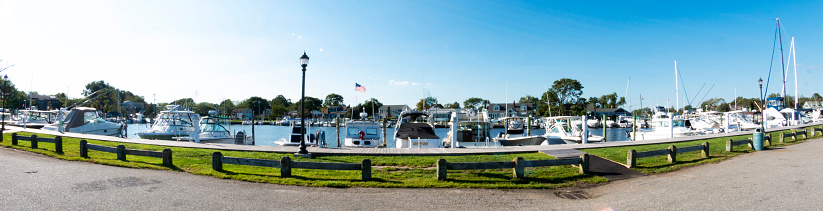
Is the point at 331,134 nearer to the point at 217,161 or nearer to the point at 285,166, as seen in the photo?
the point at 217,161

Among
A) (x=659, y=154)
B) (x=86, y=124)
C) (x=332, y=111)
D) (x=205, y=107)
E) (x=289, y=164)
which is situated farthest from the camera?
(x=205, y=107)

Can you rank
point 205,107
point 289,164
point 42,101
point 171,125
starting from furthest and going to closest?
point 205,107, point 42,101, point 171,125, point 289,164

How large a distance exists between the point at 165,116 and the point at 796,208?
38364 mm

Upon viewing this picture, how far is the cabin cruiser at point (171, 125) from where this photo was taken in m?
29.9

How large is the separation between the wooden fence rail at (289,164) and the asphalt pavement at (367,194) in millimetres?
786

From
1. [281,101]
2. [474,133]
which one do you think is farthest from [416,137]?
[281,101]

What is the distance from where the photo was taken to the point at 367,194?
905cm

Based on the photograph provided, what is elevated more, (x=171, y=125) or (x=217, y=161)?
(x=171, y=125)

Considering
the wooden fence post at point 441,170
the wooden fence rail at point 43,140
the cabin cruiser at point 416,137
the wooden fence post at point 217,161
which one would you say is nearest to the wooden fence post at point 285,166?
the wooden fence post at point 217,161

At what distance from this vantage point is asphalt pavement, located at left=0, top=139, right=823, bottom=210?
7758 millimetres

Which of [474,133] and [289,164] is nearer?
[289,164]

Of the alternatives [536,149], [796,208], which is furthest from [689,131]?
[796,208]

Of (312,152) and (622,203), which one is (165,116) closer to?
(312,152)

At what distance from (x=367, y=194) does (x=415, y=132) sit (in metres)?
16.3
